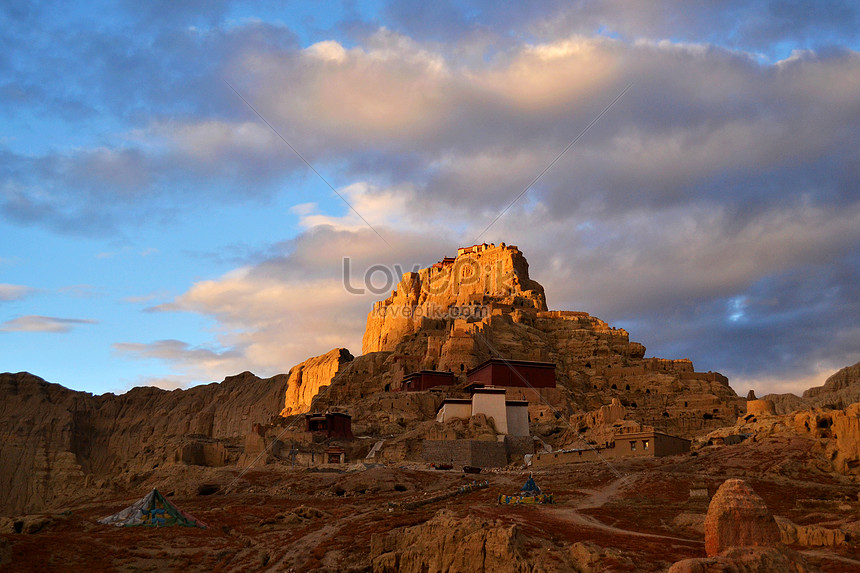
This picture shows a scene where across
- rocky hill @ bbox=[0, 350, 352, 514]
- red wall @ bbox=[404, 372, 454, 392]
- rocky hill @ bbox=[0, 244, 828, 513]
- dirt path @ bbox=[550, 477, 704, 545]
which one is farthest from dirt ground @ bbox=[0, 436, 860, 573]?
rocky hill @ bbox=[0, 350, 352, 514]

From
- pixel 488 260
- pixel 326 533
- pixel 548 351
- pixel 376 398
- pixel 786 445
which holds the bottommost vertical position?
pixel 326 533

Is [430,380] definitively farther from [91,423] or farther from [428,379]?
[91,423]

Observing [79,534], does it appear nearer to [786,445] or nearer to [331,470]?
[331,470]

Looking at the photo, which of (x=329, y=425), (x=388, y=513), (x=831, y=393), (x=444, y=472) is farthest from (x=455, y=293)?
(x=388, y=513)

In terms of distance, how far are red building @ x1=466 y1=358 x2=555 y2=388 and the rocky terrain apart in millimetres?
1887

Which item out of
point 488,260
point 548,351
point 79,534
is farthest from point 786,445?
point 488,260

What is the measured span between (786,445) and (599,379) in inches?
1619

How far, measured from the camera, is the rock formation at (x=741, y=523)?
54.3 feet

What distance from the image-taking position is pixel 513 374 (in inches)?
2872

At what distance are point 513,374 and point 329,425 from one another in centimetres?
1975

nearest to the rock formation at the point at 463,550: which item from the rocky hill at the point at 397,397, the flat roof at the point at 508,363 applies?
the rocky hill at the point at 397,397

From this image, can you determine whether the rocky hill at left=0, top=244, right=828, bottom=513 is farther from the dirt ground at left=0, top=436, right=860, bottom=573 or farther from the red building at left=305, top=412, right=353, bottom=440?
the dirt ground at left=0, top=436, right=860, bottom=573

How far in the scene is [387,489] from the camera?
44969 millimetres

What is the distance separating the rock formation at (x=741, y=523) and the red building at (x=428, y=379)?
56.5m
